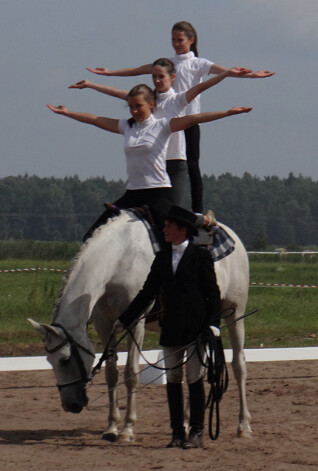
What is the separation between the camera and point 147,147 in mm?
7328

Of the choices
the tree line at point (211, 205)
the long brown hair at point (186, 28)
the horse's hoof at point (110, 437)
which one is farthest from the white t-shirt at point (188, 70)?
the tree line at point (211, 205)

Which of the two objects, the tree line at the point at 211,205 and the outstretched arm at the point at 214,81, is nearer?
the outstretched arm at the point at 214,81

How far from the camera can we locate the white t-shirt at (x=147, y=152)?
24.1ft

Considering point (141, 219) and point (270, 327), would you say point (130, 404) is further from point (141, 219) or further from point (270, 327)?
point (270, 327)

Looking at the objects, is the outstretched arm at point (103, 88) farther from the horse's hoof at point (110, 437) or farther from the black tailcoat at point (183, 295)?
the horse's hoof at point (110, 437)

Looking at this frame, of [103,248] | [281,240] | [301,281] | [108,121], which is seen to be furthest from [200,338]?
[281,240]

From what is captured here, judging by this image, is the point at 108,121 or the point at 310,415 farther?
the point at 310,415

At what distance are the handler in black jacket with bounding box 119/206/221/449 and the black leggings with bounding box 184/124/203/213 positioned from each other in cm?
160

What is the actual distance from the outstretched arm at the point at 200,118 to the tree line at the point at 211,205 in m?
56.5

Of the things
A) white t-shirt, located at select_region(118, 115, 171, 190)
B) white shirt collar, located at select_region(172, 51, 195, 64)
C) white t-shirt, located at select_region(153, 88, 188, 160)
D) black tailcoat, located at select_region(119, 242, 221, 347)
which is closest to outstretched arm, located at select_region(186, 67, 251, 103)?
white t-shirt, located at select_region(153, 88, 188, 160)

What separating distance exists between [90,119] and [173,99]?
0.68 meters

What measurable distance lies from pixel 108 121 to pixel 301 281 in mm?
21810

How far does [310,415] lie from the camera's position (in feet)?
27.1

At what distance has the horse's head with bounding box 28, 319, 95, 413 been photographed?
6.68 m
